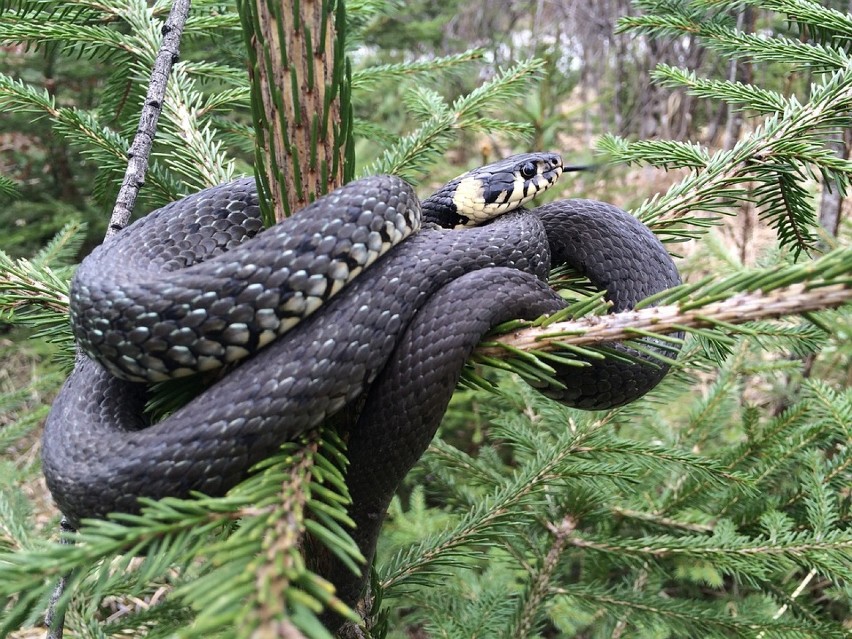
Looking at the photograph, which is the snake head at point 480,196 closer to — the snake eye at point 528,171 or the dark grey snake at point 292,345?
the snake eye at point 528,171

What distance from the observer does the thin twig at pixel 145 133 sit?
1.77 metres

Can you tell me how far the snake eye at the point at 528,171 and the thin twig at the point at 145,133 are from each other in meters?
1.35

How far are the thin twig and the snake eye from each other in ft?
4.44

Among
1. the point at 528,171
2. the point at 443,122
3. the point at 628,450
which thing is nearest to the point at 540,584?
the point at 628,450

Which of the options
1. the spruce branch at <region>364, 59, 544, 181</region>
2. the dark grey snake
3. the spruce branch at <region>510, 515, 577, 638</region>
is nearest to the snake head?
the spruce branch at <region>364, 59, 544, 181</region>

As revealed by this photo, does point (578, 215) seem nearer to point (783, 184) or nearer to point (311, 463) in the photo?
point (783, 184)

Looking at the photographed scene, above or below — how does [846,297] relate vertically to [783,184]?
above

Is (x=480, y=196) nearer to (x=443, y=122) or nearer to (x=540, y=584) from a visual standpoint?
(x=443, y=122)

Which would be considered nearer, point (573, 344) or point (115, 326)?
point (573, 344)

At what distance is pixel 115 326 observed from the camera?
1375mm

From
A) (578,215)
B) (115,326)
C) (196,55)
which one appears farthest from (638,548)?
(196,55)

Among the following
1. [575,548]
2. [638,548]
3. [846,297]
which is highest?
[846,297]

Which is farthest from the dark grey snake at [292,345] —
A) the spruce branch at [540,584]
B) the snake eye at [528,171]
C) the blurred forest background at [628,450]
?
the spruce branch at [540,584]

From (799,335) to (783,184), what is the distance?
577 mm
